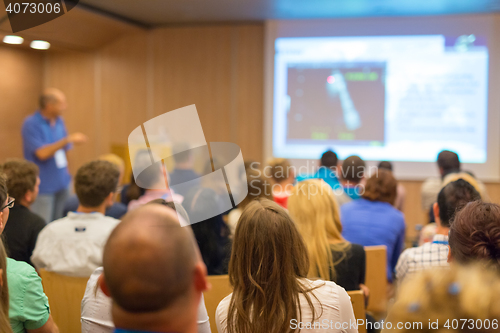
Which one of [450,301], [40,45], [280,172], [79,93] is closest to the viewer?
[450,301]

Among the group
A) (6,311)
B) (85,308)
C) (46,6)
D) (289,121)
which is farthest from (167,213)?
(289,121)

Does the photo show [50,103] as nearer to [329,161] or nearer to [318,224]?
[329,161]

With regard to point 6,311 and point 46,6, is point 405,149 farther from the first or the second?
point 6,311

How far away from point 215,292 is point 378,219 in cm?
133

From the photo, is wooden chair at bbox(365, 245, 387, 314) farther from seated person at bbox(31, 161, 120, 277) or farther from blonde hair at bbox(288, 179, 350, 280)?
seated person at bbox(31, 161, 120, 277)

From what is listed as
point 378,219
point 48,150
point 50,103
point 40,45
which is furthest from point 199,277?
point 40,45

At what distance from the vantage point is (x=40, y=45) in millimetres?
6840

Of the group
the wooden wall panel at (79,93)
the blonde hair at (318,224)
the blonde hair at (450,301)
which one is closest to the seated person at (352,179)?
the blonde hair at (318,224)

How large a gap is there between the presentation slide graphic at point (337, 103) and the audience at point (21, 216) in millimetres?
4380

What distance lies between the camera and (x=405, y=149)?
20.0ft

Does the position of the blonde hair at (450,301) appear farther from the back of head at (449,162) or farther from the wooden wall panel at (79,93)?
the wooden wall panel at (79,93)

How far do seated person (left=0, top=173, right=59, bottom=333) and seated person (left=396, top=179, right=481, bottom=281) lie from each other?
157 cm

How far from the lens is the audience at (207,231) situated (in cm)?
248

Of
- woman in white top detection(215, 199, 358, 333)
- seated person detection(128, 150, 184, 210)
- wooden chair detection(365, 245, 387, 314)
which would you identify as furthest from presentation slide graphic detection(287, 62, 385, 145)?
woman in white top detection(215, 199, 358, 333)
